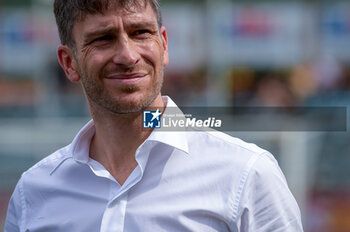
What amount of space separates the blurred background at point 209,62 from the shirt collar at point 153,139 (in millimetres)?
3767

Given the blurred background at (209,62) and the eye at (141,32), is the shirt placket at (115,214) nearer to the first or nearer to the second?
the eye at (141,32)

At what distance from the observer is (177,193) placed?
87.8 inches

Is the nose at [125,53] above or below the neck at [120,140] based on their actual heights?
above

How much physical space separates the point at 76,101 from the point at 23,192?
24.0 ft

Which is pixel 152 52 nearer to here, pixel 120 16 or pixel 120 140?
pixel 120 16

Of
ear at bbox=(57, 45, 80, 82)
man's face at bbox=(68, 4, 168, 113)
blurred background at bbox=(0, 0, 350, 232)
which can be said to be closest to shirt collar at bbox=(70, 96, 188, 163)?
man's face at bbox=(68, 4, 168, 113)

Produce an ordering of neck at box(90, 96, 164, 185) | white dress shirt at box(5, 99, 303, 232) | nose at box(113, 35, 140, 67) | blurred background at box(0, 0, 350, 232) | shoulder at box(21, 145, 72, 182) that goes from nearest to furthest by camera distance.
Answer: white dress shirt at box(5, 99, 303, 232)
nose at box(113, 35, 140, 67)
neck at box(90, 96, 164, 185)
shoulder at box(21, 145, 72, 182)
blurred background at box(0, 0, 350, 232)

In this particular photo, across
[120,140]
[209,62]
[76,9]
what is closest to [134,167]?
[120,140]

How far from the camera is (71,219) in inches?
91.0

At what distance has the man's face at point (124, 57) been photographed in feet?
7.54

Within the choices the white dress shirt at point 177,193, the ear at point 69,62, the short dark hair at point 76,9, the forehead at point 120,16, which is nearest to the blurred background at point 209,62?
the ear at point 69,62

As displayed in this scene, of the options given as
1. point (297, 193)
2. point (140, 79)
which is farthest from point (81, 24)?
point (297, 193)

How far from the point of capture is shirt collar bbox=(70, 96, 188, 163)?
231 centimetres

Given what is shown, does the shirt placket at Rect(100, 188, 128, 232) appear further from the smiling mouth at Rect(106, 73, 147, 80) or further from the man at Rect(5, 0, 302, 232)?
the smiling mouth at Rect(106, 73, 147, 80)
